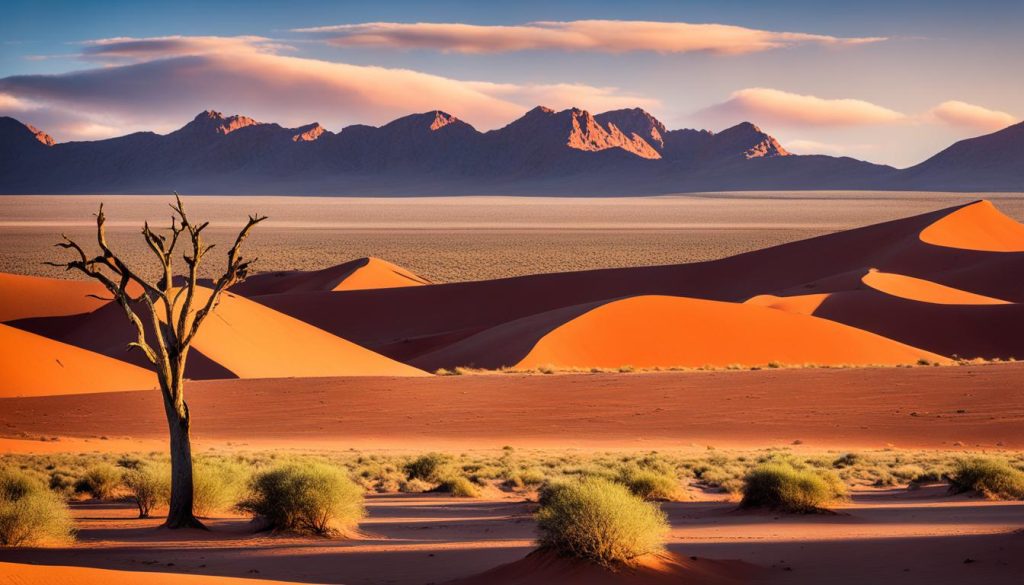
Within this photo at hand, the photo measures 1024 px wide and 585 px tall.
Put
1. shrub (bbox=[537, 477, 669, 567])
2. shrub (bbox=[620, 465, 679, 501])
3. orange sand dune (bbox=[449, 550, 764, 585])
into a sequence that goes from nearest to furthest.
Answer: orange sand dune (bbox=[449, 550, 764, 585]), shrub (bbox=[537, 477, 669, 567]), shrub (bbox=[620, 465, 679, 501])

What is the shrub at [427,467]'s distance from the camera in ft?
70.0

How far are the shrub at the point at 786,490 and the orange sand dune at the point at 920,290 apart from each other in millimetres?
39645

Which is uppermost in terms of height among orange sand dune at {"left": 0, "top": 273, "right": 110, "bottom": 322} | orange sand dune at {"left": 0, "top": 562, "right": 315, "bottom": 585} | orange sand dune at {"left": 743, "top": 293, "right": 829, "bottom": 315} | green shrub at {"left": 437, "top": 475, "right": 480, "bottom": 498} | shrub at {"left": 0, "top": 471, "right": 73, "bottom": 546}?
orange sand dune at {"left": 0, "top": 273, "right": 110, "bottom": 322}

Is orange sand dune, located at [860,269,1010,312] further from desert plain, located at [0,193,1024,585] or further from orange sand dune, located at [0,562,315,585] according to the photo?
orange sand dune, located at [0,562,315,585]

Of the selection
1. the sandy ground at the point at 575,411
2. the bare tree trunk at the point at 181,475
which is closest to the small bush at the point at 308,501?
the bare tree trunk at the point at 181,475

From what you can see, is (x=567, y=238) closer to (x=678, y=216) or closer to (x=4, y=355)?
(x=678, y=216)

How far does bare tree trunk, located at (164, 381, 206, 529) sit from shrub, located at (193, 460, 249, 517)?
1480 mm

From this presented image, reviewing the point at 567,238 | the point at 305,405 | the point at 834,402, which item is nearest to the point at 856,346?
the point at 834,402

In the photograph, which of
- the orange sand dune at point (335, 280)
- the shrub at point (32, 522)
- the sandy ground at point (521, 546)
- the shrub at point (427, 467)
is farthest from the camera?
the orange sand dune at point (335, 280)

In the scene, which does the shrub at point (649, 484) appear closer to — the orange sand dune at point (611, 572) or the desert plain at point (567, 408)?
the desert plain at point (567, 408)

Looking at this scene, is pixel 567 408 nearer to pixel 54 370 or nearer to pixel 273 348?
pixel 273 348

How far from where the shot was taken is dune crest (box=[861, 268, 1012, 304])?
55.8 meters

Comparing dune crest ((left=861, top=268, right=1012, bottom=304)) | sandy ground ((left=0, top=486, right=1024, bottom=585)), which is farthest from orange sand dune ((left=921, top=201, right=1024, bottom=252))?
sandy ground ((left=0, top=486, right=1024, bottom=585))

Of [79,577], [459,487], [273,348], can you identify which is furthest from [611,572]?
[273,348]
